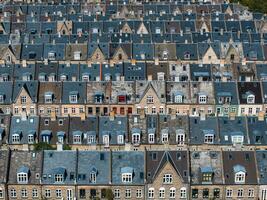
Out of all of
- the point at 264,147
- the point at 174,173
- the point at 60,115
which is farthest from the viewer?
the point at 60,115

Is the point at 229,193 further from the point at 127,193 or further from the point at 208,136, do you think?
the point at 208,136

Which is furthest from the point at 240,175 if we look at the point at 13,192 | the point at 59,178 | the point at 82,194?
the point at 13,192

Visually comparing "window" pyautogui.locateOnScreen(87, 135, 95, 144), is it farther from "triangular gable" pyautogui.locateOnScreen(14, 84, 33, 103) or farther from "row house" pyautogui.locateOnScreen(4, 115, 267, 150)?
"triangular gable" pyautogui.locateOnScreen(14, 84, 33, 103)

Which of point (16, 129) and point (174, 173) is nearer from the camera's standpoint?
point (174, 173)

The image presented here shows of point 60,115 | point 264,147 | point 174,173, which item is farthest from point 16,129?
point 264,147

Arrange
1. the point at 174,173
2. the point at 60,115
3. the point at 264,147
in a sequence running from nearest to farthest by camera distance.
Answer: the point at 174,173 < the point at 264,147 < the point at 60,115

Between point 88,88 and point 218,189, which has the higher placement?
point 88,88

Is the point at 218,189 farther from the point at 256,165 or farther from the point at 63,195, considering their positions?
the point at 63,195

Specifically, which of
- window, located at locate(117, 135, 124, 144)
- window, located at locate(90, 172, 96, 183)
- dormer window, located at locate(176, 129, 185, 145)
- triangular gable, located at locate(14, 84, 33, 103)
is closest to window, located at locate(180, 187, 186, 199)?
window, located at locate(90, 172, 96, 183)
